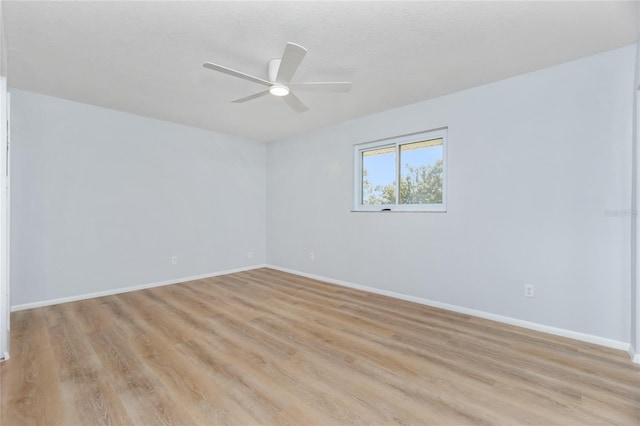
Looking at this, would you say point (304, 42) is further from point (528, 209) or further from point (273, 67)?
point (528, 209)

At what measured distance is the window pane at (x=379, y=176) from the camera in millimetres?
3900

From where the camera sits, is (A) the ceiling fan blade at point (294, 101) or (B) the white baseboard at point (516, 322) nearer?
(B) the white baseboard at point (516, 322)

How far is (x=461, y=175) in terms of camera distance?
3148 millimetres

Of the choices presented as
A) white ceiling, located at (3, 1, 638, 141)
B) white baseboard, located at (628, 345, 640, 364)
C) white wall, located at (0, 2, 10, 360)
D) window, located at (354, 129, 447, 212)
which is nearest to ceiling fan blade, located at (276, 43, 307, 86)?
white ceiling, located at (3, 1, 638, 141)

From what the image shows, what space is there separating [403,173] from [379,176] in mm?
381

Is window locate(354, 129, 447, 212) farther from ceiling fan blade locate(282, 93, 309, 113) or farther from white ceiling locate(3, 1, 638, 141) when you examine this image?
ceiling fan blade locate(282, 93, 309, 113)

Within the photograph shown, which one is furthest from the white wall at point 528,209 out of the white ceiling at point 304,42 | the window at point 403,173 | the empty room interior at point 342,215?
the white ceiling at point 304,42

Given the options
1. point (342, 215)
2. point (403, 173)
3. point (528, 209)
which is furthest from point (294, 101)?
point (528, 209)

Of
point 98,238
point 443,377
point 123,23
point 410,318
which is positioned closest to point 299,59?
point 123,23

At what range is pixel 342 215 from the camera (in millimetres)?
4320

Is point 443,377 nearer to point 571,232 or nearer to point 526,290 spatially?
point 526,290

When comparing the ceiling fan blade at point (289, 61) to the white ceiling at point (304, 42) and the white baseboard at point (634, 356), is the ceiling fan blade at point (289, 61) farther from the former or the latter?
the white baseboard at point (634, 356)

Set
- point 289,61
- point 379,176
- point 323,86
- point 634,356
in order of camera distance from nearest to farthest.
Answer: point 289,61
point 634,356
point 323,86
point 379,176

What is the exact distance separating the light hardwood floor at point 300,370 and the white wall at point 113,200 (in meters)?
0.69
